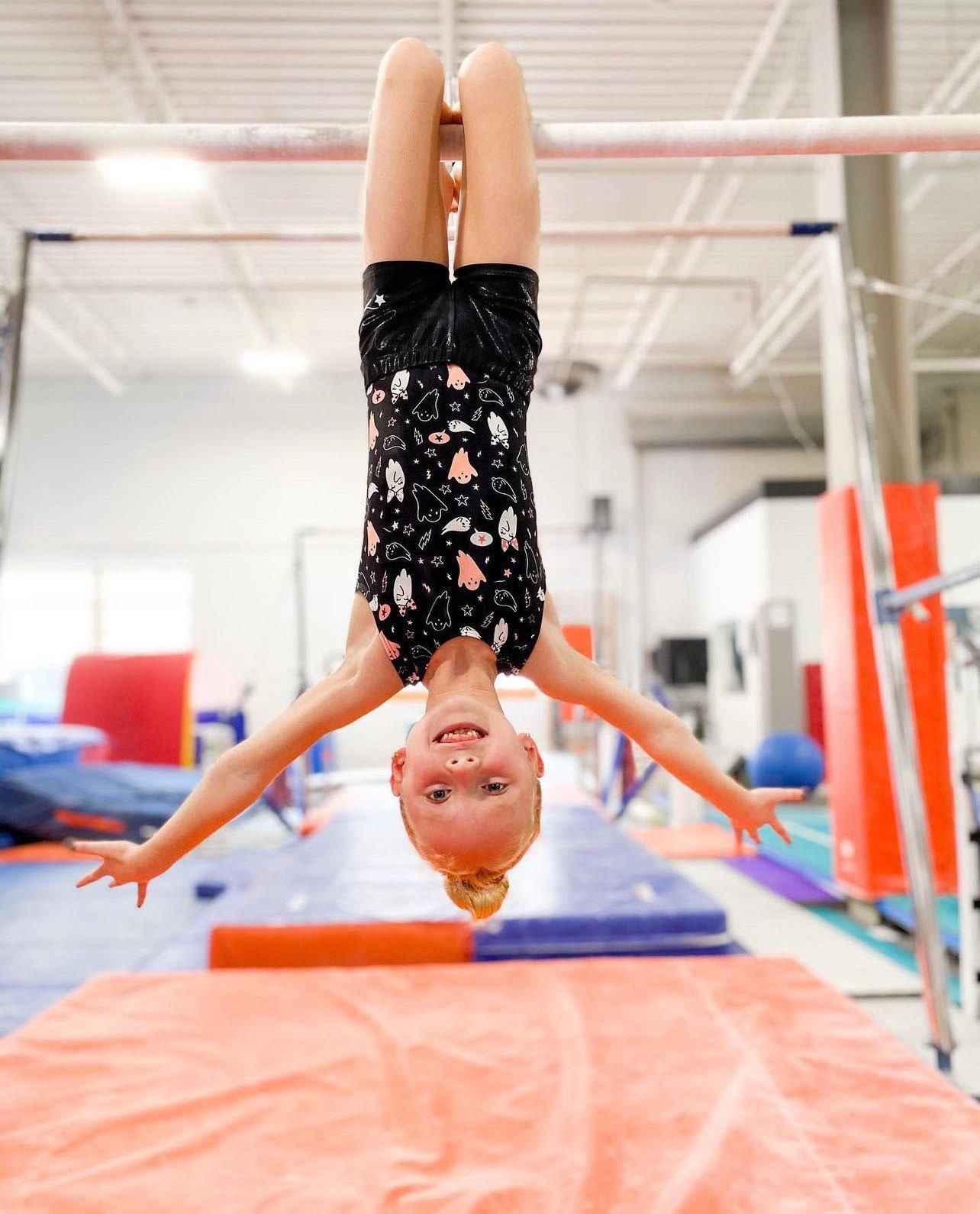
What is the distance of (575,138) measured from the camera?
7.48 feet

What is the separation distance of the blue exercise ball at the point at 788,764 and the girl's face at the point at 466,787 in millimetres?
6257

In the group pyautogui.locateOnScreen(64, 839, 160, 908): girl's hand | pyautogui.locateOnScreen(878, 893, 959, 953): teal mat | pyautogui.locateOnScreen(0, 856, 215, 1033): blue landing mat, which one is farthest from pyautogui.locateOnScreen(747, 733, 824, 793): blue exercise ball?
pyautogui.locateOnScreen(64, 839, 160, 908): girl's hand

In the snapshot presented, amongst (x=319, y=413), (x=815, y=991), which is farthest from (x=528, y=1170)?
(x=319, y=413)

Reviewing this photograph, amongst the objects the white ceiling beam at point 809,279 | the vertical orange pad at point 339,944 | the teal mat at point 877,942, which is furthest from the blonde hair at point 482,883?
the white ceiling beam at point 809,279

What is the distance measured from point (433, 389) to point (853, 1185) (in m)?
1.75

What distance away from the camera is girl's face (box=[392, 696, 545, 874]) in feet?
5.85

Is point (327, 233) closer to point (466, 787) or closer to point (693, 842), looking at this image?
point (466, 787)

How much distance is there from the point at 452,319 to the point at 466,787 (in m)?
1.02

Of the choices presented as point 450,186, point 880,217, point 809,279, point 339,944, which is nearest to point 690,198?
point 809,279

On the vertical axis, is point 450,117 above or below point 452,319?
above

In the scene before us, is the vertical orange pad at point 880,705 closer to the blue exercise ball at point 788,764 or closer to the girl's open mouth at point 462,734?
the blue exercise ball at point 788,764

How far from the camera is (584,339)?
11.2 meters

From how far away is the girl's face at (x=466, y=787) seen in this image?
1783 millimetres

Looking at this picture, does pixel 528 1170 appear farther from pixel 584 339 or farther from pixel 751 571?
pixel 584 339
